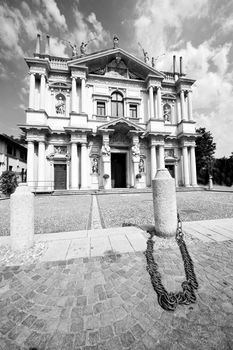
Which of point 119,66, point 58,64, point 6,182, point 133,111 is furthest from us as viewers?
point 133,111

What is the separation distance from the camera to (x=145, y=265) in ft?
9.10

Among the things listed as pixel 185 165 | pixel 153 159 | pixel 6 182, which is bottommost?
pixel 6 182

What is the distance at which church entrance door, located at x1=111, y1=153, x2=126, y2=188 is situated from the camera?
22.4 m

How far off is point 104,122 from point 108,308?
20.7m

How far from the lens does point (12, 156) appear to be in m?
26.4

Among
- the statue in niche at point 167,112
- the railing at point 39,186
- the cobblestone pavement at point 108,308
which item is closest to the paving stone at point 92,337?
the cobblestone pavement at point 108,308

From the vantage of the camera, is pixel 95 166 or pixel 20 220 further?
pixel 95 166

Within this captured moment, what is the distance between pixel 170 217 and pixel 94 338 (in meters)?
2.92

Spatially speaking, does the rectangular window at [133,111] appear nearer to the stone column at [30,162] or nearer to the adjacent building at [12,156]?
the stone column at [30,162]

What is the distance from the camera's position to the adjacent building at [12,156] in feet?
76.8

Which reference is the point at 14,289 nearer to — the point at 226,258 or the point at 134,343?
the point at 134,343

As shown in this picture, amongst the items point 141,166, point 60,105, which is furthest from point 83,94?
point 141,166

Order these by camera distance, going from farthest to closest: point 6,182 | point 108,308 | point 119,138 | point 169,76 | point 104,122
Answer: point 169,76 → point 119,138 → point 104,122 → point 6,182 → point 108,308

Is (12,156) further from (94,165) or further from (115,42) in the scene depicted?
(115,42)
